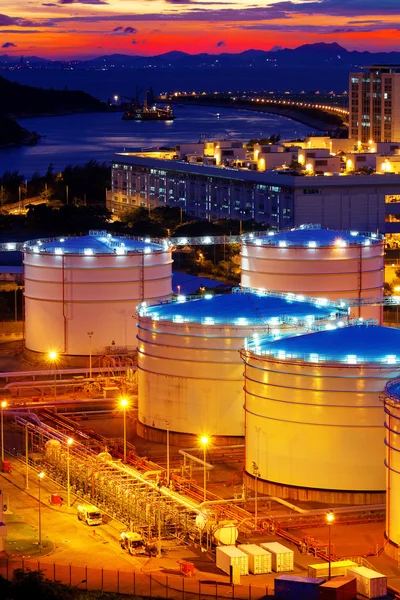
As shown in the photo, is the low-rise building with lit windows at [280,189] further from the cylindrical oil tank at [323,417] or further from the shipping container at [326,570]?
the shipping container at [326,570]

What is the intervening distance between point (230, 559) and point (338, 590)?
7.39ft

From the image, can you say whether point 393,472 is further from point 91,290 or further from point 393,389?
point 91,290

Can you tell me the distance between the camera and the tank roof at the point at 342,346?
1100 inches

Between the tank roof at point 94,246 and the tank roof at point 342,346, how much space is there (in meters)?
13.7

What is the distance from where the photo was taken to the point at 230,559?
2370 centimetres

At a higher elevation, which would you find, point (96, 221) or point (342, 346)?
point (342, 346)

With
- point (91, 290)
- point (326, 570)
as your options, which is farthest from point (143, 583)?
point (91, 290)

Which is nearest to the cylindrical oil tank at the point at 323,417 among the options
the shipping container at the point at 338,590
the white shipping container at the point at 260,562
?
the white shipping container at the point at 260,562

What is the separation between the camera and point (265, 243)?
41062 mm

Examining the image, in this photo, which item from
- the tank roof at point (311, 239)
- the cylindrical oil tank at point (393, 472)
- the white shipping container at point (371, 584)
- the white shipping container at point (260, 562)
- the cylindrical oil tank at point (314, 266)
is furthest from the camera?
the tank roof at point (311, 239)

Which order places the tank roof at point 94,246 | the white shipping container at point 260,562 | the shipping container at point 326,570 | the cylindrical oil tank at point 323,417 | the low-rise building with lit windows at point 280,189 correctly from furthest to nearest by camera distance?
the low-rise building with lit windows at point 280,189 → the tank roof at point 94,246 → the cylindrical oil tank at point 323,417 → the white shipping container at point 260,562 → the shipping container at point 326,570

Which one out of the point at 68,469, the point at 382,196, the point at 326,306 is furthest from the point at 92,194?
the point at 68,469

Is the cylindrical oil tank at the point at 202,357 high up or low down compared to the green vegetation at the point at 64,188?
up

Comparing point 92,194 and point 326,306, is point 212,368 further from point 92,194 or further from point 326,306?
point 92,194
